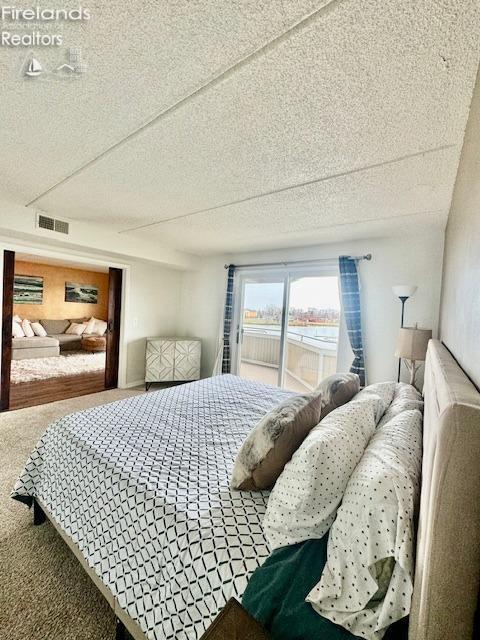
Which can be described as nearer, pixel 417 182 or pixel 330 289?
pixel 417 182

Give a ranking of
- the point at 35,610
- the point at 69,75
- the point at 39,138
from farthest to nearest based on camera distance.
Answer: the point at 39,138 < the point at 35,610 < the point at 69,75

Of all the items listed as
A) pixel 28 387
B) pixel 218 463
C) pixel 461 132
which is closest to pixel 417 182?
pixel 461 132

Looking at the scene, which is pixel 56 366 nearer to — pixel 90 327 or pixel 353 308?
pixel 90 327

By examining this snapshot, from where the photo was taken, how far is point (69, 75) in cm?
122

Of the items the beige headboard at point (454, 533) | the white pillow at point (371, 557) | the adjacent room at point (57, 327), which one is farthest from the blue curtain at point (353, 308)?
the adjacent room at point (57, 327)

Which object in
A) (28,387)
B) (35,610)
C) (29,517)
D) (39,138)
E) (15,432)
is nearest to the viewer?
(35,610)

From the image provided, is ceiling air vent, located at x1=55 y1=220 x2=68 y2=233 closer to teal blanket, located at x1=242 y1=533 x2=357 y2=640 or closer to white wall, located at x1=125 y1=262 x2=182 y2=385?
white wall, located at x1=125 y1=262 x2=182 y2=385

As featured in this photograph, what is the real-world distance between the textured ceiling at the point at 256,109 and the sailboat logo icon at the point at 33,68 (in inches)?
2.3

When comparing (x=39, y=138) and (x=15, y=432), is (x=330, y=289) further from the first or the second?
(x=15, y=432)

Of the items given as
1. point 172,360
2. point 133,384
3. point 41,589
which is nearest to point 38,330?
point 133,384

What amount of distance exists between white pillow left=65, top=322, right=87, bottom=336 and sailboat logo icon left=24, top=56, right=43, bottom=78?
762 cm

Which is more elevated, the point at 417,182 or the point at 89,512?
the point at 417,182

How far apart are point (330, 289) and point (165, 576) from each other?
352cm

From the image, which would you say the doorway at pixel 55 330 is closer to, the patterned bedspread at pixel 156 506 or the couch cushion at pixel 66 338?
the couch cushion at pixel 66 338
